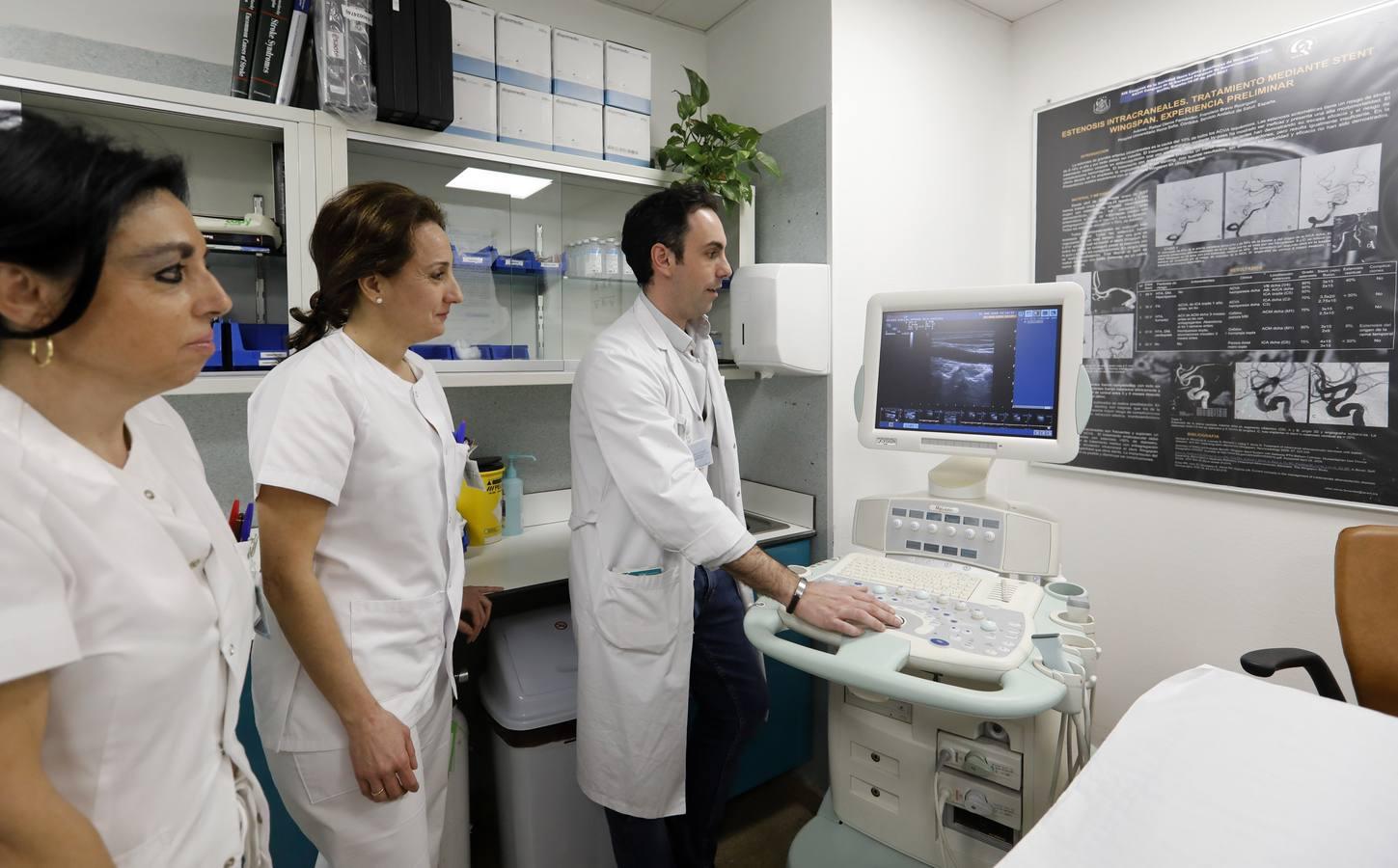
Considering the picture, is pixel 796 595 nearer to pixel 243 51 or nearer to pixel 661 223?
pixel 661 223

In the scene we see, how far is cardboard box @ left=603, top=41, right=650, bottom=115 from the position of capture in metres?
2.22

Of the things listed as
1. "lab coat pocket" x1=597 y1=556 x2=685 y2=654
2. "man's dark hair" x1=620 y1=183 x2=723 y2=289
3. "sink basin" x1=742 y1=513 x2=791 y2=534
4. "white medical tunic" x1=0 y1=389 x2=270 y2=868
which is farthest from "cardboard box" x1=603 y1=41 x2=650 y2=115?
"white medical tunic" x1=0 y1=389 x2=270 y2=868

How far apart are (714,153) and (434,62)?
0.85 metres

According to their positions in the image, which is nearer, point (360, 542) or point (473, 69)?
point (360, 542)

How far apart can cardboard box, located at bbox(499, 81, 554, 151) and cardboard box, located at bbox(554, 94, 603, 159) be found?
2cm

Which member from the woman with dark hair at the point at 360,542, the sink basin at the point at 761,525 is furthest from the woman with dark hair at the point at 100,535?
the sink basin at the point at 761,525

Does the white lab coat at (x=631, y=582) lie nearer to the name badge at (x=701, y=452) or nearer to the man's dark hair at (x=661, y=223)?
the name badge at (x=701, y=452)

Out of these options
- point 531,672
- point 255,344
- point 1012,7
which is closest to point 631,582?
point 531,672

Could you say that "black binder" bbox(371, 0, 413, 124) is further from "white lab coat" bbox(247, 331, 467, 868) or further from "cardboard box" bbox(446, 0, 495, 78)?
"white lab coat" bbox(247, 331, 467, 868)

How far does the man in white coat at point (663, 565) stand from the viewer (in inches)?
60.7

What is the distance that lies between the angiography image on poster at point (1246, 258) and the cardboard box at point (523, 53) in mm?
1720

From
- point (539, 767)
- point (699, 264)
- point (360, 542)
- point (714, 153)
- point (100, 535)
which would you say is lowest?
point (539, 767)

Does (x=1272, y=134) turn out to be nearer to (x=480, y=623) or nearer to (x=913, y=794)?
(x=913, y=794)

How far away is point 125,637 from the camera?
69 centimetres
